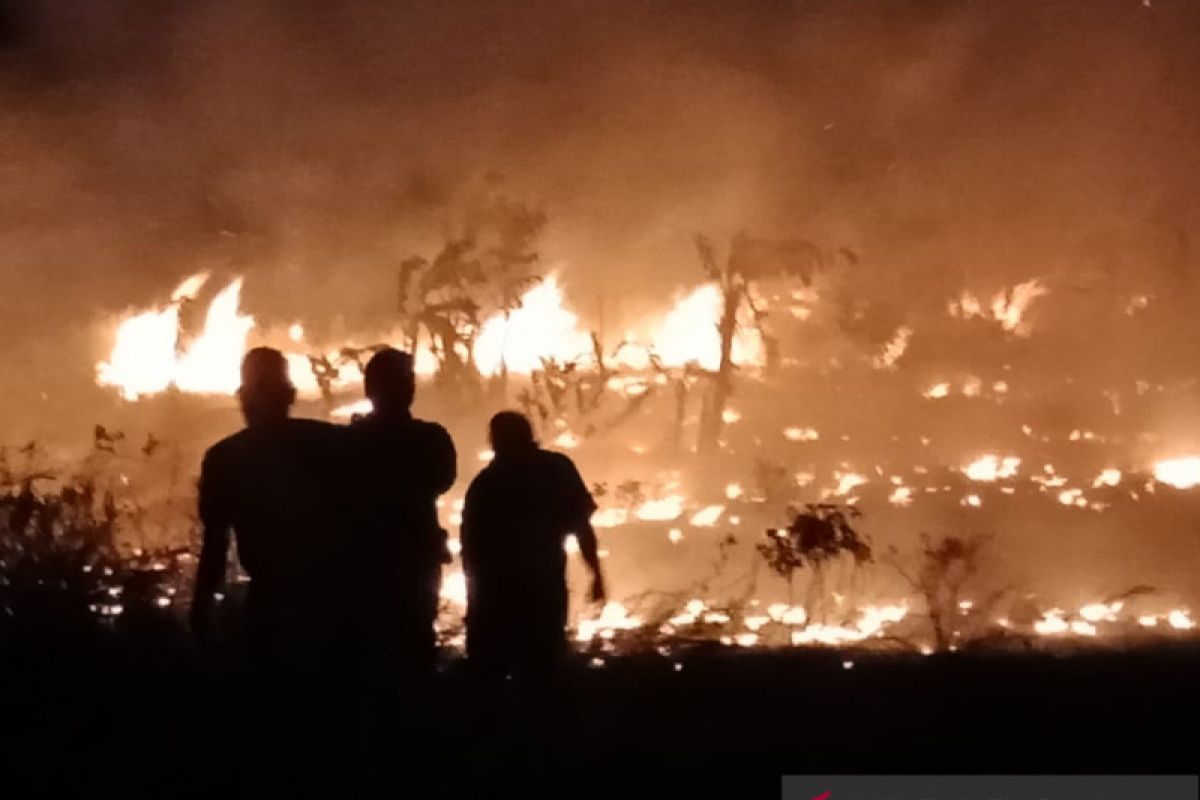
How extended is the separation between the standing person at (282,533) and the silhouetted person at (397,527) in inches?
4.1

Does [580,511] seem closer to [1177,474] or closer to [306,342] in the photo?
[306,342]

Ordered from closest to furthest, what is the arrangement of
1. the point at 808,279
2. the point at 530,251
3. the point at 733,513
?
1. the point at 530,251
2. the point at 808,279
3. the point at 733,513

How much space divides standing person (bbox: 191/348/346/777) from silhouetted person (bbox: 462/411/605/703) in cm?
71

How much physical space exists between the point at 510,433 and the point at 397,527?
2.19ft

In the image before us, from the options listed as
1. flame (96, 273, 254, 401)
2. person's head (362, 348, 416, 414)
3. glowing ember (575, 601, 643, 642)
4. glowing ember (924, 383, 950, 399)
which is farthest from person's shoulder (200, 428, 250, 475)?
glowing ember (924, 383, 950, 399)

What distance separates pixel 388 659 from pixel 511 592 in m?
0.63

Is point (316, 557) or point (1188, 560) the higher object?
point (1188, 560)

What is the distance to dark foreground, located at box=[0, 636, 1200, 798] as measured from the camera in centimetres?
438

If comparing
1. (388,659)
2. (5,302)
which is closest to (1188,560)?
(5,302)

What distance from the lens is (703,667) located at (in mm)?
5941

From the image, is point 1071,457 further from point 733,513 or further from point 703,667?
point 703,667

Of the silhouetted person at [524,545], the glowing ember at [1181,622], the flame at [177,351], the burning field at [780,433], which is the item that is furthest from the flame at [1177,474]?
the silhouetted person at [524,545]

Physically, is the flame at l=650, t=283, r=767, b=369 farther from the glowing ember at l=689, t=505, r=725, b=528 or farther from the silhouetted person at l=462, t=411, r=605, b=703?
the silhouetted person at l=462, t=411, r=605, b=703

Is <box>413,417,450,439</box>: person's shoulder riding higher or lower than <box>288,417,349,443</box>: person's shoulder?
higher
